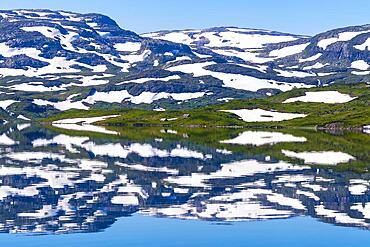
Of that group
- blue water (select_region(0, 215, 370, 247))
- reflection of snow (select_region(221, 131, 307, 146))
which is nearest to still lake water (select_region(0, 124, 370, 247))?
blue water (select_region(0, 215, 370, 247))

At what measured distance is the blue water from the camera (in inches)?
1346

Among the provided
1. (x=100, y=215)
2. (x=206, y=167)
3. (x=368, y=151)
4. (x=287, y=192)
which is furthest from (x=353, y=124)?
(x=100, y=215)

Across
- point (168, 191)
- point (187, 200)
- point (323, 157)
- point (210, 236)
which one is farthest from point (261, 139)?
point (210, 236)

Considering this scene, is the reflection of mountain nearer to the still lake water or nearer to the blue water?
the still lake water

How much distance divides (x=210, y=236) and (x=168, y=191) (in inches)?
709

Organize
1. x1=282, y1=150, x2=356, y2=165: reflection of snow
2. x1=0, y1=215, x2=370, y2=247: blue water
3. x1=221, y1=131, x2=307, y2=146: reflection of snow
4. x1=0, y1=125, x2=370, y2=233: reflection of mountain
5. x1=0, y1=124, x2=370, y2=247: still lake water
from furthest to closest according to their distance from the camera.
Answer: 1. x1=221, y1=131, x2=307, y2=146: reflection of snow
2. x1=282, y1=150, x2=356, y2=165: reflection of snow
3. x1=0, y1=125, x2=370, y2=233: reflection of mountain
4. x1=0, y1=124, x2=370, y2=247: still lake water
5. x1=0, y1=215, x2=370, y2=247: blue water

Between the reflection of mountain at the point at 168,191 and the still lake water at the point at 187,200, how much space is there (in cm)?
7

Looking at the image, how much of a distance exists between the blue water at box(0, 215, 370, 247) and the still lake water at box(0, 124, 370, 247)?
0.05m

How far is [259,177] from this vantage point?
62531 millimetres

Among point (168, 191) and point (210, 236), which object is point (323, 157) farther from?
point (210, 236)

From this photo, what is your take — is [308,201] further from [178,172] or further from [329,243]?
[178,172]

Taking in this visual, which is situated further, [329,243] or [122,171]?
[122,171]

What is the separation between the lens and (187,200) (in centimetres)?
4853

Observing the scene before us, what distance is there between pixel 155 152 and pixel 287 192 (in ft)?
149
